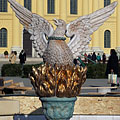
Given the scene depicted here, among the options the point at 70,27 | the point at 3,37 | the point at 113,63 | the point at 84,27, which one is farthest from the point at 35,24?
the point at 3,37

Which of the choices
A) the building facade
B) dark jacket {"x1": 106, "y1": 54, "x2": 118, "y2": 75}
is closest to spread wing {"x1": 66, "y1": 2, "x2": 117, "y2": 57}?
dark jacket {"x1": 106, "y1": 54, "x2": 118, "y2": 75}

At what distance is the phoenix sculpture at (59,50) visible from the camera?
5.23m

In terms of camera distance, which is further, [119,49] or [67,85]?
[119,49]

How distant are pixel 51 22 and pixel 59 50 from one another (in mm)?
37038

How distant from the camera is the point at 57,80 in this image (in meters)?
5.22

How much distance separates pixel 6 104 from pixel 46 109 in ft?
7.31

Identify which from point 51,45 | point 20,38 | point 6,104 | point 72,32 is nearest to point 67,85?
point 6,104

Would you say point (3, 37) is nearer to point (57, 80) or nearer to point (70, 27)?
point (70, 27)

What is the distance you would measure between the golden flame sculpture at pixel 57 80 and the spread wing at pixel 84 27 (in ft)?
17.2

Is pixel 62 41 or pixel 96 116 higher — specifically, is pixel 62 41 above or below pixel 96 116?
above

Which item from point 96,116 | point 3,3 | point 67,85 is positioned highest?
point 3,3

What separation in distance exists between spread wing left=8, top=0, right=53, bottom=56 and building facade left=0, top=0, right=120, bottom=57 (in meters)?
32.9

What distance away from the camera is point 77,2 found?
152 feet

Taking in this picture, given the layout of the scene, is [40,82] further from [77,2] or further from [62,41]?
[77,2]
